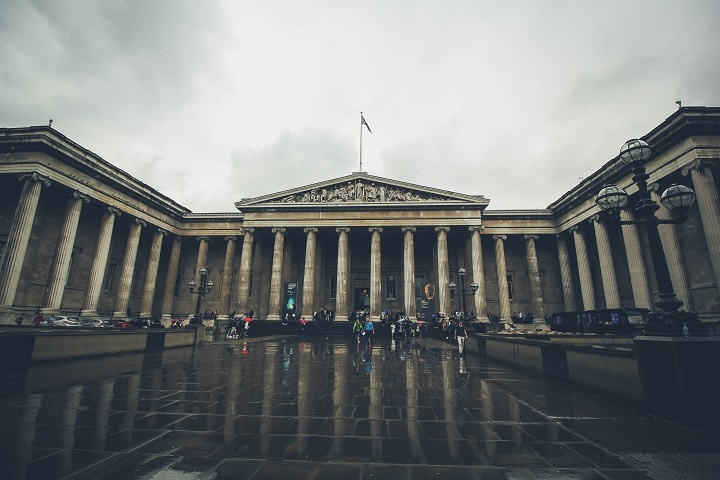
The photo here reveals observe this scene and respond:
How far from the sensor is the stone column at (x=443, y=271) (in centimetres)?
2937

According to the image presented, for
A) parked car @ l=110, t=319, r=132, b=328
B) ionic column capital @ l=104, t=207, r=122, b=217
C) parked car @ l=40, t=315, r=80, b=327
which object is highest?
ionic column capital @ l=104, t=207, r=122, b=217

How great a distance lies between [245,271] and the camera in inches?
1251

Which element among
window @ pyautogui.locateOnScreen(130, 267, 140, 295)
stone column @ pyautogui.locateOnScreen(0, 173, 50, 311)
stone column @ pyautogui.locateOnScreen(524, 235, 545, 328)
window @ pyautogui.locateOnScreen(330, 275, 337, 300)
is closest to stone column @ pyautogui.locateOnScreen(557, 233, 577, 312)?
stone column @ pyautogui.locateOnScreen(524, 235, 545, 328)

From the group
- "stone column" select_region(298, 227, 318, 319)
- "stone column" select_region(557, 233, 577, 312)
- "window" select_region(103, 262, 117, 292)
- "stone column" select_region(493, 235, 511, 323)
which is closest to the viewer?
"stone column" select_region(298, 227, 318, 319)

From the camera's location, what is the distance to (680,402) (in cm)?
449

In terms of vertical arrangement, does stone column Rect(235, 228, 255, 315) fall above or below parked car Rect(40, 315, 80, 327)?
above

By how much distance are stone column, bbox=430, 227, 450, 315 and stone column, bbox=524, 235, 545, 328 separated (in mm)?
9639

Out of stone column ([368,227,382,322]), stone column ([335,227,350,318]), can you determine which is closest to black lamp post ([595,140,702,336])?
stone column ([368,227,382,322])

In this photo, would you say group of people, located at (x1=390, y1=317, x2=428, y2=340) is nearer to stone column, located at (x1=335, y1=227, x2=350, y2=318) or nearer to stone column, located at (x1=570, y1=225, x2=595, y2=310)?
stone column, located at (x1=335, y1=227, x2=350, y2=318)

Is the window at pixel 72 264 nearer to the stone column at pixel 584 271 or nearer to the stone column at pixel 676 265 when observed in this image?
the stone column at pixel 676 265

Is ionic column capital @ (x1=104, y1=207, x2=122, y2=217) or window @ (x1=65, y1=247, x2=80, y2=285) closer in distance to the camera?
ionic column capital @ (x1=104, y1=207, x2=122, y2=217)

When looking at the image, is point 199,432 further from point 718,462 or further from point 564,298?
point 564,298

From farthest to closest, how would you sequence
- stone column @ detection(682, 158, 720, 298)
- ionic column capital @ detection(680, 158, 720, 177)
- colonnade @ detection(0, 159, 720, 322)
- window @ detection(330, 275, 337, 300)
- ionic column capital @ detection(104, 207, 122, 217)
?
window @ detection(330, 275, 337, 300)
ionic column capital @ detection(104, 207, 122, 217)
colonnade @ detection(0, 159, 720, 322)
ionic column capital @ detection(680, 158, 720, 177)
stone column @ detection(682, 158, 720, 298)

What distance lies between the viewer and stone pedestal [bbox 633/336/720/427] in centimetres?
442
